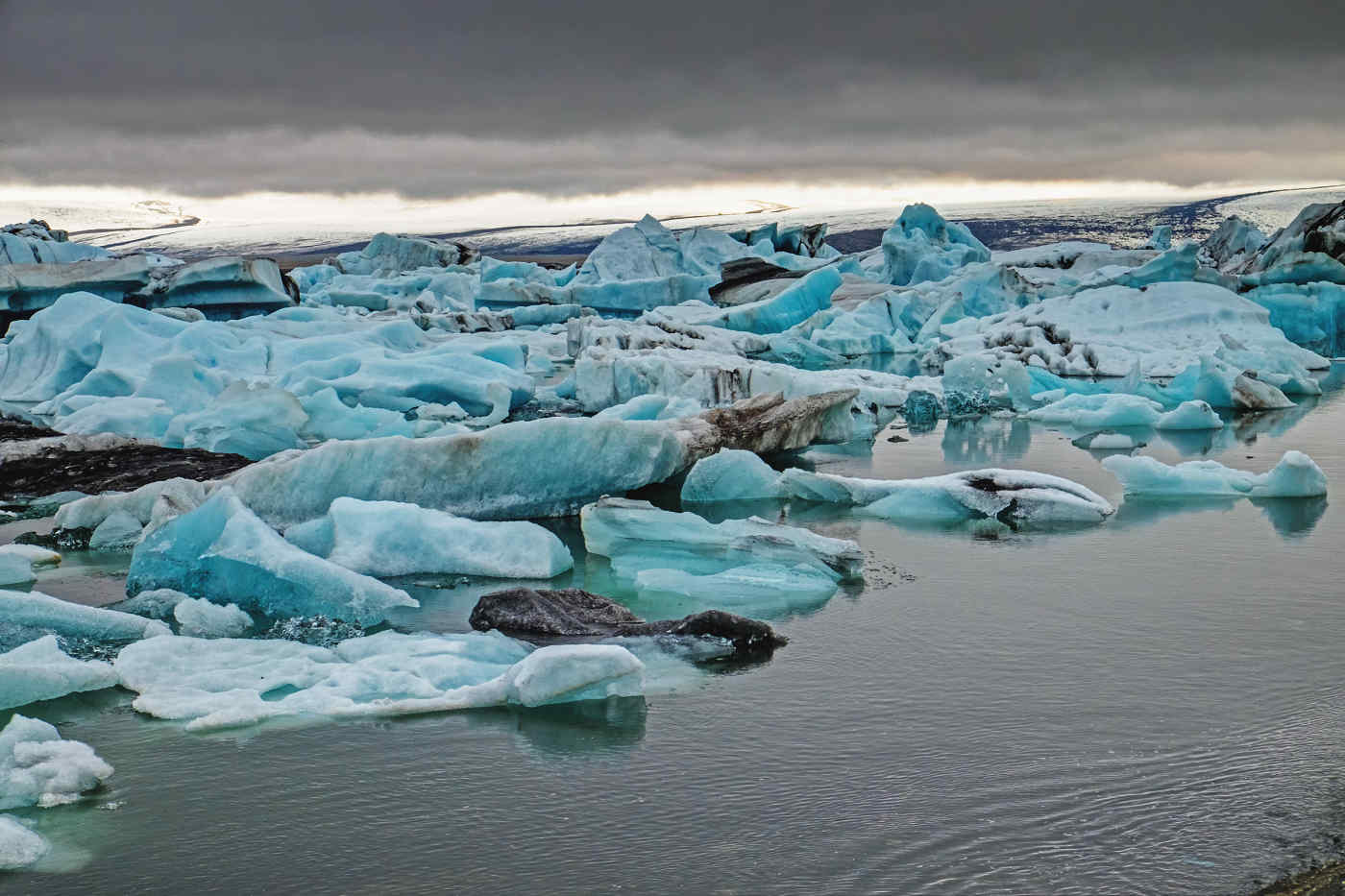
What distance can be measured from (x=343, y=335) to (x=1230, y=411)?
338 inches

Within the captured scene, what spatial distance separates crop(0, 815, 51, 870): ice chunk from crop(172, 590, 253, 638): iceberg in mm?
1683

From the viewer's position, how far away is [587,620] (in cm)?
461

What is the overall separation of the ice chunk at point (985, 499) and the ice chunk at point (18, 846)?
459 cm

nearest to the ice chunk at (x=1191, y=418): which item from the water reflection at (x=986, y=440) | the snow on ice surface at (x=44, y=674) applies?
the water reflection at (x=986, y=440)

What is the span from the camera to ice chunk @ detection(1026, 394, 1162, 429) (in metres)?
10.6

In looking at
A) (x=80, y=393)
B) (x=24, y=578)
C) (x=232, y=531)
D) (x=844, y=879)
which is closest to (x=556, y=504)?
(x=232, y=531)

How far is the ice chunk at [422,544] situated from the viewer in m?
5.58

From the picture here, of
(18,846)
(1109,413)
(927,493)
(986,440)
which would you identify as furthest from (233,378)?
(18,846)

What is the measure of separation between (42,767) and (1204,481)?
19.6ft

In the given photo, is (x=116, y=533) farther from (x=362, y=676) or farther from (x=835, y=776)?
(x=835, y=776)

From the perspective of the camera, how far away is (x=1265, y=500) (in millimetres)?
7012

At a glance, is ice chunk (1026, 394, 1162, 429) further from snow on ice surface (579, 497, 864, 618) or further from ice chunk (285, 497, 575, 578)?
ice chunk (285, 497, 575, 578)

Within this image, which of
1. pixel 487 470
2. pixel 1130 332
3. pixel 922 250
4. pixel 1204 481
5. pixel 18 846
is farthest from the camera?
pixel 922 250

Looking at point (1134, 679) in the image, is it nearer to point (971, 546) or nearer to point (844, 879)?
point (844, 879)
